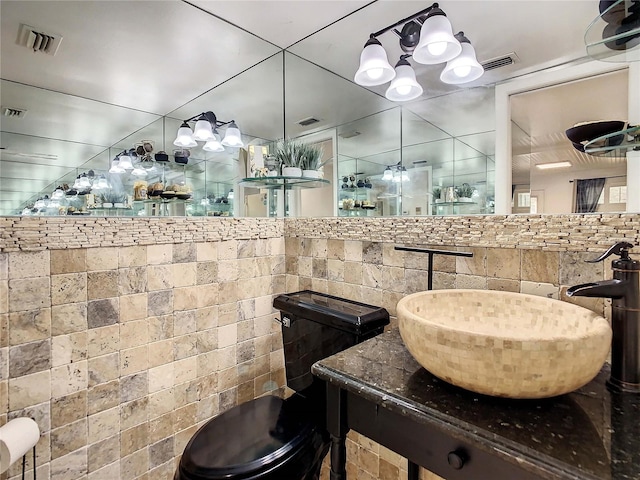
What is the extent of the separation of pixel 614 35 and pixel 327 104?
1.09 metres

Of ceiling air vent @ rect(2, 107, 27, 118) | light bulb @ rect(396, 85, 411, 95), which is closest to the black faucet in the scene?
light bulb @ rect(396, 85, 411, 95)

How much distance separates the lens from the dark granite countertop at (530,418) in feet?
1.49

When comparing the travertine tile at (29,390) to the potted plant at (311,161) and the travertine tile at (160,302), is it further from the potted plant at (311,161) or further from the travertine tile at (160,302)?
the potted plant at (311,161)

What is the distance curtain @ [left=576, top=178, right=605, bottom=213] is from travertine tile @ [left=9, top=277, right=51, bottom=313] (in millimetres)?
1537

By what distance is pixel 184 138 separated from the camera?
137 cm

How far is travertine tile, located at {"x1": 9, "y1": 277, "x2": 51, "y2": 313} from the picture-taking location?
0.90 m

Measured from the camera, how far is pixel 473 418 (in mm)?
551

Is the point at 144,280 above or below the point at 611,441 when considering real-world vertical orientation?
above

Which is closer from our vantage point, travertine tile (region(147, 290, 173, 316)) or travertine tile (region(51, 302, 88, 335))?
travertine tile (region(51, 302, 88, 335))

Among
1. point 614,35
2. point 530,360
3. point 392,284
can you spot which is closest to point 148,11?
point 392,284

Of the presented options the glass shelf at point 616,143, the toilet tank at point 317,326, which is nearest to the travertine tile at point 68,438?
the toilet tank at point 317,326

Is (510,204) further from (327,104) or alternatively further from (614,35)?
(327,104)

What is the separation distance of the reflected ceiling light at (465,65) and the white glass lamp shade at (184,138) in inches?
42.9

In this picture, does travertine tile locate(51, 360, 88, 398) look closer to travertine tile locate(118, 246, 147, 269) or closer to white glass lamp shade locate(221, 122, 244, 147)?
travertine tile locate(118, 246, 147, 269)
